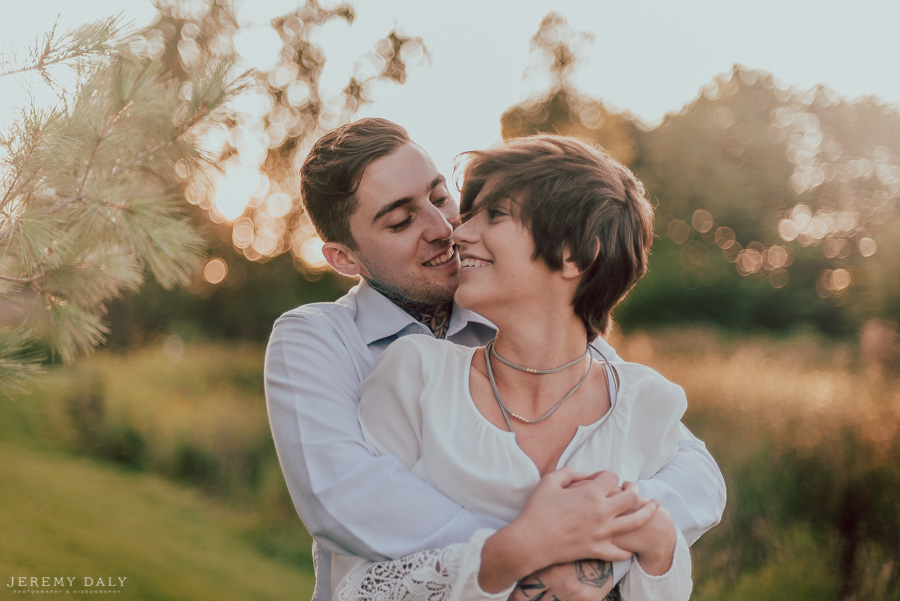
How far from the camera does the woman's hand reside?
1.39 meters

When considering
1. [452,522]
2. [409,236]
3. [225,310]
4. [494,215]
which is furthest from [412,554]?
[225,310]

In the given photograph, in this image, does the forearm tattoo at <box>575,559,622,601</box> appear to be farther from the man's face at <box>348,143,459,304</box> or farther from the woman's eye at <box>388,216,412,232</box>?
the woman's eye at <box>388,216,412,232</box>

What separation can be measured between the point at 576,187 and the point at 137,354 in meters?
9.49

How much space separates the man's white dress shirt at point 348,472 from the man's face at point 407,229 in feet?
0.67

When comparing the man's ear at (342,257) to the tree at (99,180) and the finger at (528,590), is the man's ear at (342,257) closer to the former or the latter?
the tree at (99,180)

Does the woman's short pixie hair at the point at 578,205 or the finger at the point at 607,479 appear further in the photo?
the woman's short pixie hair at the point at 578,205

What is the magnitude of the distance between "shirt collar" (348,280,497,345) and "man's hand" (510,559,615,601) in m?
0.84

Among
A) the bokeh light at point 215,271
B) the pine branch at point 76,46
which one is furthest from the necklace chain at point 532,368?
the bokeh light at point 215,271

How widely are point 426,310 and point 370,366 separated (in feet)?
1.11

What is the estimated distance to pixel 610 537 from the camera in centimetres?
136

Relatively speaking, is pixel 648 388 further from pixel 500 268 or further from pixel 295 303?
pixel 295 303

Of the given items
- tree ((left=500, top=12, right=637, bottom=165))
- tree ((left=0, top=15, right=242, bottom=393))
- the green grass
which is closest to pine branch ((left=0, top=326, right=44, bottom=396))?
tree ((left=0, top=15, right=242, bottom=393))

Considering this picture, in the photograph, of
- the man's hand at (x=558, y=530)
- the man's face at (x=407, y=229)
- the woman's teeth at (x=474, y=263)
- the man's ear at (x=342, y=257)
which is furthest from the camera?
the man's ear at (x=342, y=257)

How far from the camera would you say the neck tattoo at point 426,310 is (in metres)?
2.19
